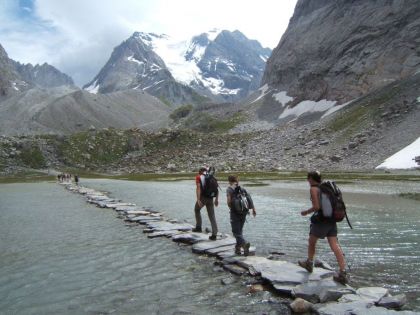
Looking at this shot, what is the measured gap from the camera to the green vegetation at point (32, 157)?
135375mm

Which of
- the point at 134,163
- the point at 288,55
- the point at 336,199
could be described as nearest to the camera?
the point at 336,199

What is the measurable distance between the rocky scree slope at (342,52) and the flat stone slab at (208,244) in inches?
4559

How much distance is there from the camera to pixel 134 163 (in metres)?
132

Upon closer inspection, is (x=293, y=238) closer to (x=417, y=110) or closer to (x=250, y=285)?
(x=250, y=285)

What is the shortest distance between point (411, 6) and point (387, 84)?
1315 inches

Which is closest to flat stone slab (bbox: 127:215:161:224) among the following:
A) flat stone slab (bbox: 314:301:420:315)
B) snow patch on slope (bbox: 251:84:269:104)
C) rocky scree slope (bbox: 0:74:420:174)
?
flat stone slab (bbox: 314:301:420:315)

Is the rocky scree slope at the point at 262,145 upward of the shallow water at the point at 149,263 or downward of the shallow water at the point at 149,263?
upward

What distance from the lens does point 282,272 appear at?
1338 centimetres

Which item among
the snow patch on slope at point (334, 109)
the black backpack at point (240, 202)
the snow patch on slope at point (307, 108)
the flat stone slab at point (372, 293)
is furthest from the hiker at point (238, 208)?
the snow patch on slope at point (307, 108)

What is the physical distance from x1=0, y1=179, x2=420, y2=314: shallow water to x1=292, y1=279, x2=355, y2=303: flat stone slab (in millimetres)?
804

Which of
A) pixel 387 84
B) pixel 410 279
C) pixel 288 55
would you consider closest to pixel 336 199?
pixel 410 279

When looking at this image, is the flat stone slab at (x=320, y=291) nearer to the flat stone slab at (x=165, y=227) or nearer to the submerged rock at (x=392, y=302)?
the submerged rock at (x=392, y=302)

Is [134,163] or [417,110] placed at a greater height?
[417,110]

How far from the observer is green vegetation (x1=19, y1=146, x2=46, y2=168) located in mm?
135375
